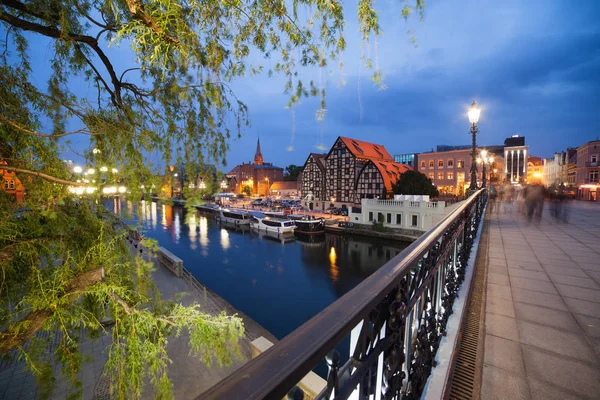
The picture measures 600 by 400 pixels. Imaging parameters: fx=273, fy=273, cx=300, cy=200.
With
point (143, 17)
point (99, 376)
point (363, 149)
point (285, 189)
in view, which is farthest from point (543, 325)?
point (285, 189)

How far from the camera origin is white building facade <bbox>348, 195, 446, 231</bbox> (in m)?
32.8

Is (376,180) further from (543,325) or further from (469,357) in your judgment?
(469,357)

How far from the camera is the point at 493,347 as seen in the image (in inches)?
99.8

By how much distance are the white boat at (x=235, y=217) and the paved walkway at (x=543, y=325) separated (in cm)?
4690

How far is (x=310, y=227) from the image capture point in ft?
131

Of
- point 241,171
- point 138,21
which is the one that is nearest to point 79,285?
point 138,21

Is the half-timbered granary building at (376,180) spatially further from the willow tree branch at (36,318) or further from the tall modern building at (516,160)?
the tall modern building at (516,160)

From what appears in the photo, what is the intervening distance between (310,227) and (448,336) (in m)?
37.4

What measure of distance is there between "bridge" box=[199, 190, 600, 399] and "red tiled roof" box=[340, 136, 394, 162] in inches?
1724

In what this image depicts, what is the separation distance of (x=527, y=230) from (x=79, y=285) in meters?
10.3

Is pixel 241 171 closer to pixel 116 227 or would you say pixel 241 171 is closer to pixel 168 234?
pixel 168 234

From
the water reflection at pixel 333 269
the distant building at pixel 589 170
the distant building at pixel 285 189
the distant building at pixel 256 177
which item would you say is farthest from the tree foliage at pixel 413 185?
the distant building at pixel 256 177

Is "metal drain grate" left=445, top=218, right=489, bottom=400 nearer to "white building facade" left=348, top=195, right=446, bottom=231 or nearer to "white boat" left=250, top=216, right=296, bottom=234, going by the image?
"white building facade" left=348, top=195, right=446, bottom=231

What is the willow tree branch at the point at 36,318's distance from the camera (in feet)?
9.18
